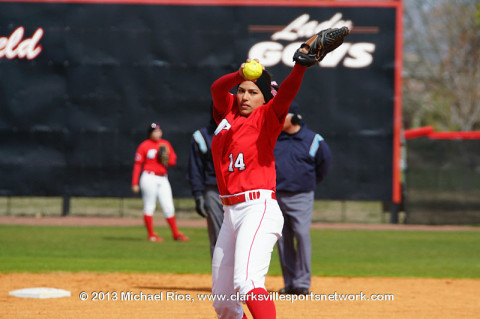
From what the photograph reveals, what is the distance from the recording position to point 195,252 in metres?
11.9

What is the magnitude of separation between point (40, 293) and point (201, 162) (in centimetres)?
201

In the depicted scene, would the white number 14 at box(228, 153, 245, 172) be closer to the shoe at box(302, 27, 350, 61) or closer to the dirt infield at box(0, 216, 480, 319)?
the shoe at box(302, 27, 350, 61)

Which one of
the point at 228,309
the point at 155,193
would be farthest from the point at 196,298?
the point at 155,193

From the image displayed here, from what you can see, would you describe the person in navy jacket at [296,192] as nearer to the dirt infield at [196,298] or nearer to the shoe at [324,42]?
the dirt infield at [196,298]

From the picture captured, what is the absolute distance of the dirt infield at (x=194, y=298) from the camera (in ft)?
22.4

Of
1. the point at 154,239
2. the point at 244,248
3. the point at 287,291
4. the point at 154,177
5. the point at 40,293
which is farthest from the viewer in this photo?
the point at 154,239

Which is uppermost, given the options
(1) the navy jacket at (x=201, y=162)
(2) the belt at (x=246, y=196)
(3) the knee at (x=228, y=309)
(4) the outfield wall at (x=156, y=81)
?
(4) the outfield wall at (x=156, y=81)

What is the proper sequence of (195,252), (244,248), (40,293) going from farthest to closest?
1. (195,252)
2. (40,293)
3. (244,248)

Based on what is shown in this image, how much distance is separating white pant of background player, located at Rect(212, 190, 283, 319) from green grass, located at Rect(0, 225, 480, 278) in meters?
4.80

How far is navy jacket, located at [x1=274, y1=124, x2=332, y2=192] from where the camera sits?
8055mm

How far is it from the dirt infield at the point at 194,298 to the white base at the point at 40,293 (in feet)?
0.35

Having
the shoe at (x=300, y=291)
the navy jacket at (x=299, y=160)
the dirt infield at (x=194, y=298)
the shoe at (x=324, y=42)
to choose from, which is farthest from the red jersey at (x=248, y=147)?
the shoe at (x=300, y=291)

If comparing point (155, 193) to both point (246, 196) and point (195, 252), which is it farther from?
point (246, 196)

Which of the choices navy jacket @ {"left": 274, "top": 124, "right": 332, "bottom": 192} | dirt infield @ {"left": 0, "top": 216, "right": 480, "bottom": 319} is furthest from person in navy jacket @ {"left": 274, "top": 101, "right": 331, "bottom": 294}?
dirt infield @ {"left": 0, "top": 216, "right": 480, "bottom": 319}
